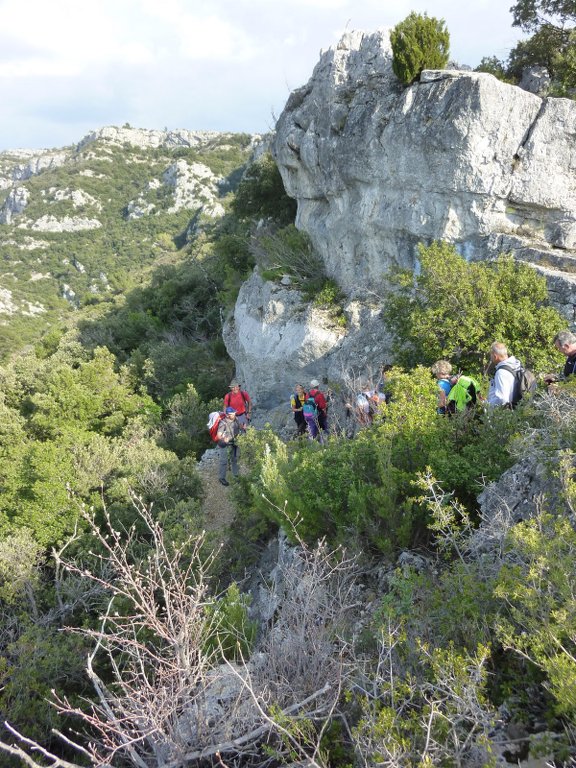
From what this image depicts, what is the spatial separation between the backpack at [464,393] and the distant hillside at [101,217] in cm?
6065

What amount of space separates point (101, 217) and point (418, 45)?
8571 centimetres

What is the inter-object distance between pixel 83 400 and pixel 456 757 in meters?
15.1

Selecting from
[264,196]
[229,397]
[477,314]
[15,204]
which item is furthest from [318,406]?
[15,204]

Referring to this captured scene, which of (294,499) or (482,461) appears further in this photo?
(294,499)

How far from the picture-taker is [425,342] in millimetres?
8812

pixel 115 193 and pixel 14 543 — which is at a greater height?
pixel 115 193

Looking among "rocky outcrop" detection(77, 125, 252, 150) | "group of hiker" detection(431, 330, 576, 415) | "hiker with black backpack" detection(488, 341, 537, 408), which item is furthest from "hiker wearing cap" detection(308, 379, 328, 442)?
"rocky outcrop" detection(77, 125, 252, 150)

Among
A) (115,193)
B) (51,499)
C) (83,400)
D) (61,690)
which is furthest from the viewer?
(115,193)

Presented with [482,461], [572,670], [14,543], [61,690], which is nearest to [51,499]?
[14,543]

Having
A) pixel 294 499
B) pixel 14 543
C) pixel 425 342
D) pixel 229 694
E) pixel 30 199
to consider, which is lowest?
pixel 14 543

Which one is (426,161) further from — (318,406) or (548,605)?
(548,605)

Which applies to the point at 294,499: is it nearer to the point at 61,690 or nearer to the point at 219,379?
the point at 61,690

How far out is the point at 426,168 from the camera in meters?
11.1

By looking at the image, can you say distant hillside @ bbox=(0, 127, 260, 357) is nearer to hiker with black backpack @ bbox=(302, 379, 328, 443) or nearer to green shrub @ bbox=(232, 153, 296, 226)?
green shrub @ bbox=(232, 153, 296, 226)
